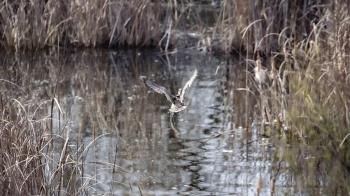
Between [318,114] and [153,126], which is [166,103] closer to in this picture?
[153,126]

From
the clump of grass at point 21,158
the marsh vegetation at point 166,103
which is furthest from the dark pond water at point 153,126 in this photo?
the clump of grass at point 21,158

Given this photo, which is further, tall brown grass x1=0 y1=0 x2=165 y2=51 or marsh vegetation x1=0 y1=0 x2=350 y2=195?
tall brown grass x1=0 y1=0 x2=165 y2=51

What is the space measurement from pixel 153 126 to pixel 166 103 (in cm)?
104

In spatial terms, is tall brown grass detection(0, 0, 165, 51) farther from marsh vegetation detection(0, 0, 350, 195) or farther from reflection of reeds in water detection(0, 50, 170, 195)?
A: reflection of reeds in water detection(0, 50, 170, 195)

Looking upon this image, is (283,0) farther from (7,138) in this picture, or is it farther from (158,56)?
(7,138)

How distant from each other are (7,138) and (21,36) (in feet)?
20.6

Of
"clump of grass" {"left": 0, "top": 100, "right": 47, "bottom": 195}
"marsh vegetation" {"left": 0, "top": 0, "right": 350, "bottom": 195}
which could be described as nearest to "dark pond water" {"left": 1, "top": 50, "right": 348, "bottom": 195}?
"marsh vegetation" {"left": 0, "top": 0, "right": 350, "bottom": 195}

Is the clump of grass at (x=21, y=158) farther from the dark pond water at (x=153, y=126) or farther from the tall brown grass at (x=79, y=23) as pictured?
the tall brown grass at (x=79, y=23)

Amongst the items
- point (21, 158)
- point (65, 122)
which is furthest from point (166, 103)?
point (21, 158)

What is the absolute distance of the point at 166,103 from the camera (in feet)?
28.3

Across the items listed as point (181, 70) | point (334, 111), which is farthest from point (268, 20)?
point (334, 111)

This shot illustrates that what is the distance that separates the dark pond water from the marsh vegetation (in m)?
0.02

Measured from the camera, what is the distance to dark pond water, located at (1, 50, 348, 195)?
584 cm

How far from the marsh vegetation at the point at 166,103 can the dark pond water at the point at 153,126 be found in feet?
0.05
